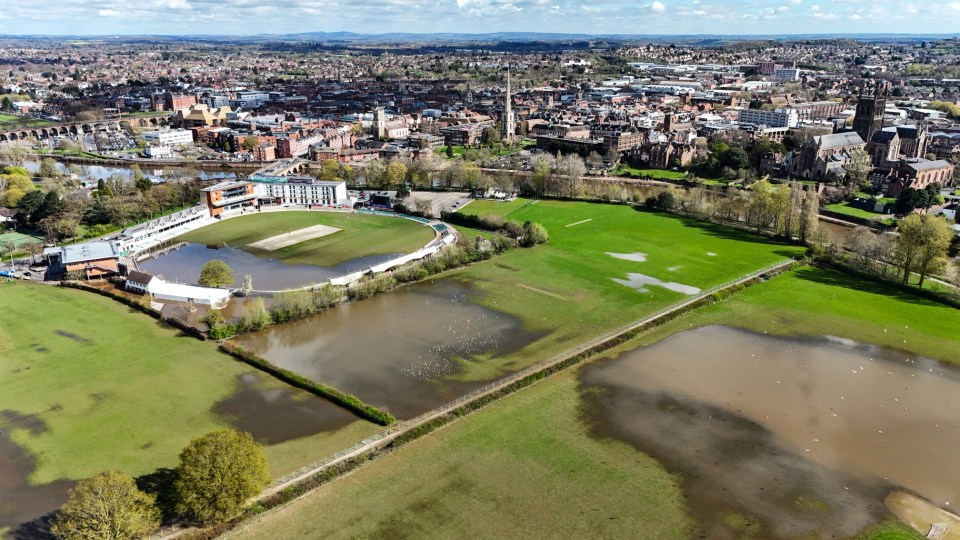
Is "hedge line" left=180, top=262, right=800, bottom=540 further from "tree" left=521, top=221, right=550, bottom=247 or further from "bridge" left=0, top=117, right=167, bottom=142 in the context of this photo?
"bridge" left=0, top=117, right=167, bottom=142

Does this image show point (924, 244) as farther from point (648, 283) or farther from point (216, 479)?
point (216, 479)

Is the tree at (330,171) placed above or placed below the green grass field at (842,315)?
above

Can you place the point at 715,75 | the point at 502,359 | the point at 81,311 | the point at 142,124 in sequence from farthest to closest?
the point at 715,75 < the point at 142,124 < the point at 81,311 < the point at 502,359

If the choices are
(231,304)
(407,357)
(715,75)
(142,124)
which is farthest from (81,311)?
(715,75)

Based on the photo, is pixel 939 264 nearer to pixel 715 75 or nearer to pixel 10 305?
pixel 10 305

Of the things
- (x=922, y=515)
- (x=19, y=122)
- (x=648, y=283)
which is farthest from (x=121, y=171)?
(x=922, y=515)

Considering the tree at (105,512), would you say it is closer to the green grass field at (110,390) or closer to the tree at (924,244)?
the green grass field at (110,390)

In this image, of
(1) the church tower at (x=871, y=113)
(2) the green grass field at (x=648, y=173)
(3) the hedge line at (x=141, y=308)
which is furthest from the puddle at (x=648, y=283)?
(1) the church tower at (x=871, y=113)
